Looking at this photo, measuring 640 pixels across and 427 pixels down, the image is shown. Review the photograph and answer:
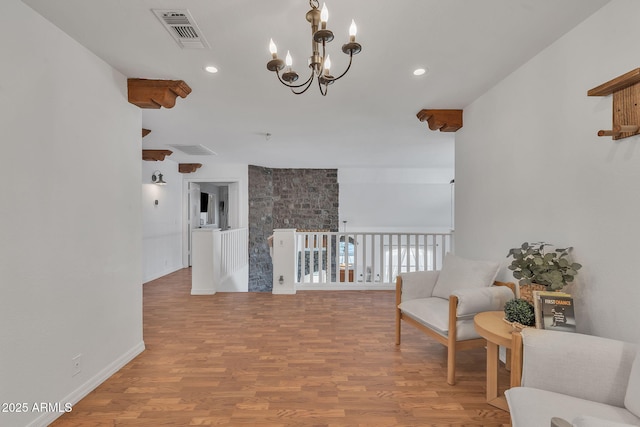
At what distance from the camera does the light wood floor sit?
1.73m

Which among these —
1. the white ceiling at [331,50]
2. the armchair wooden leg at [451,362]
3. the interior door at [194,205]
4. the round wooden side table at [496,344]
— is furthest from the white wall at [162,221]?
the round wooden side table at [496,344]

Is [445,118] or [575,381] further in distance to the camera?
[445,118]

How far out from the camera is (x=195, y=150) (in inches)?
189

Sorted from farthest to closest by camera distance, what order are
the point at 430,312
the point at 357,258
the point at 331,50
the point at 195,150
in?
the point at 357,258
the point at 195,150
the point at 430,312
the point at 331,50

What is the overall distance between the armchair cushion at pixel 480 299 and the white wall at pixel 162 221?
5.04m

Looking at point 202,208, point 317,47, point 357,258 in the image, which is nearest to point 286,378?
point 317,47

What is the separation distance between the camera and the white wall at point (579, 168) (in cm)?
142

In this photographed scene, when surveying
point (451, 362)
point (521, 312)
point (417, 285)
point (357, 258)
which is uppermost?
point (521, 312)

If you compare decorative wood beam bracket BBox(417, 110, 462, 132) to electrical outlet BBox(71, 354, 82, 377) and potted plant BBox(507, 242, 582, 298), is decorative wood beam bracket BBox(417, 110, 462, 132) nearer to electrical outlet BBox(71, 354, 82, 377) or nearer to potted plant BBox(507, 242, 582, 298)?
potted plant BBox(507, 242, 582, 298)

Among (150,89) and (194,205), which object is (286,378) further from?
(194,205)

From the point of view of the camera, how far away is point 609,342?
1.28 m

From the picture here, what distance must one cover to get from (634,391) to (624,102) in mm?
1304

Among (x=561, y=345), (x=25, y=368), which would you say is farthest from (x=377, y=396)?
(x=25, y=368)

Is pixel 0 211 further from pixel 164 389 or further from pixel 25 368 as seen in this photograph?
pixel 164 389
